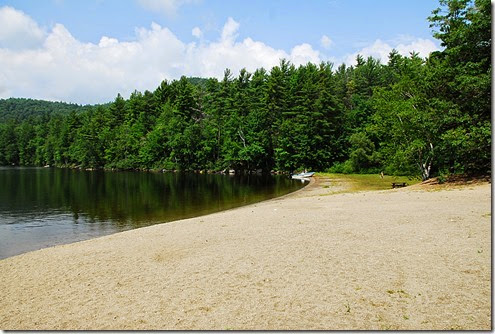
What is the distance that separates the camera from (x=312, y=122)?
65438mm

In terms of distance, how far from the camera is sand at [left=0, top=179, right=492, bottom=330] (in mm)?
6621

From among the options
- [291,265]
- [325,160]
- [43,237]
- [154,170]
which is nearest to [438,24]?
[291,265]

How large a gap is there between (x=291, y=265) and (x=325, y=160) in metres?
58.6

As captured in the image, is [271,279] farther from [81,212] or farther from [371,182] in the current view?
[371,182]

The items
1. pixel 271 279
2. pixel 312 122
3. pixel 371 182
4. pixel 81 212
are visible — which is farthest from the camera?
pixel 312 122

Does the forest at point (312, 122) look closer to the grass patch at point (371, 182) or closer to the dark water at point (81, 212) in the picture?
the grass patch at point (371, 182)

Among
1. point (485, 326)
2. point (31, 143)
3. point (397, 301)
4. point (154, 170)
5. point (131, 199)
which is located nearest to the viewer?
point (485, 326)

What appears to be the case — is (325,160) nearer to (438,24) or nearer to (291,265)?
(438,24)

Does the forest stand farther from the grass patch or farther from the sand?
the sand

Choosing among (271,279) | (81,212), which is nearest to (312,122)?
(81,212)

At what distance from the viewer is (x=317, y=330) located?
605 cm

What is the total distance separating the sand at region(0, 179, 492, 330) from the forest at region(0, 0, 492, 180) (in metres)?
14.3

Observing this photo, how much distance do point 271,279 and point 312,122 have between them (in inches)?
2333

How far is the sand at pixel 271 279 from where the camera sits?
6.62m
